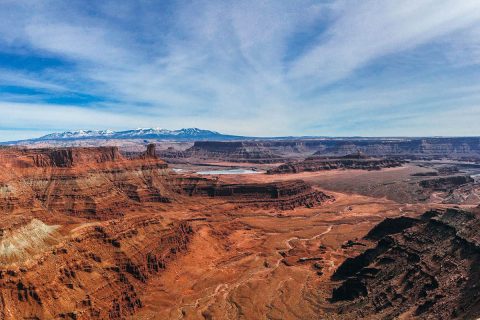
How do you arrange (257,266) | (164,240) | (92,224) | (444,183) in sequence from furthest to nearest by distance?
(444,183), (257,266), (164,240), (92,224)

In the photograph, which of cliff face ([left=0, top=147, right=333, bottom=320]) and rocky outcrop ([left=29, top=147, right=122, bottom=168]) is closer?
cliff face ([left=0, top=147, right=333, bottom=320])

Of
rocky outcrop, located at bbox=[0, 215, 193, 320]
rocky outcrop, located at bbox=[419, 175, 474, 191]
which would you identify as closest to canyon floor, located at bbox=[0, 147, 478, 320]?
rocky outcrop, located at bbox=[0, 215, 193, 320]

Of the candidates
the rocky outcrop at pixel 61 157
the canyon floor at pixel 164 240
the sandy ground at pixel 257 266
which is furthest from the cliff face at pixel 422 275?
the rocky outcrop at pixel 61 157

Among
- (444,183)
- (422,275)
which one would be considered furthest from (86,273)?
(444,183)

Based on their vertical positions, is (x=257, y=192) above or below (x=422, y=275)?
below

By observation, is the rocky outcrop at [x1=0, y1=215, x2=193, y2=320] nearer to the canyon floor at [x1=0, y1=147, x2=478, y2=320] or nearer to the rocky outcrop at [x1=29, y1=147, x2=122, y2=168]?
the canyon floor at [x1=0, y1=147, x2=478, y2=320]

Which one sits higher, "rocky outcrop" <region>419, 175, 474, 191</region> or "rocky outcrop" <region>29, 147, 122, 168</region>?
"rocky outcrop" <region>29, 147, 122, 168</region>

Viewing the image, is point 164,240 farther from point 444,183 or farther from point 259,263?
point 444,183

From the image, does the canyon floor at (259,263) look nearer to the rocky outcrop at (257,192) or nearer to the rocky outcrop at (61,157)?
the rocky outcrop at (257,192)
